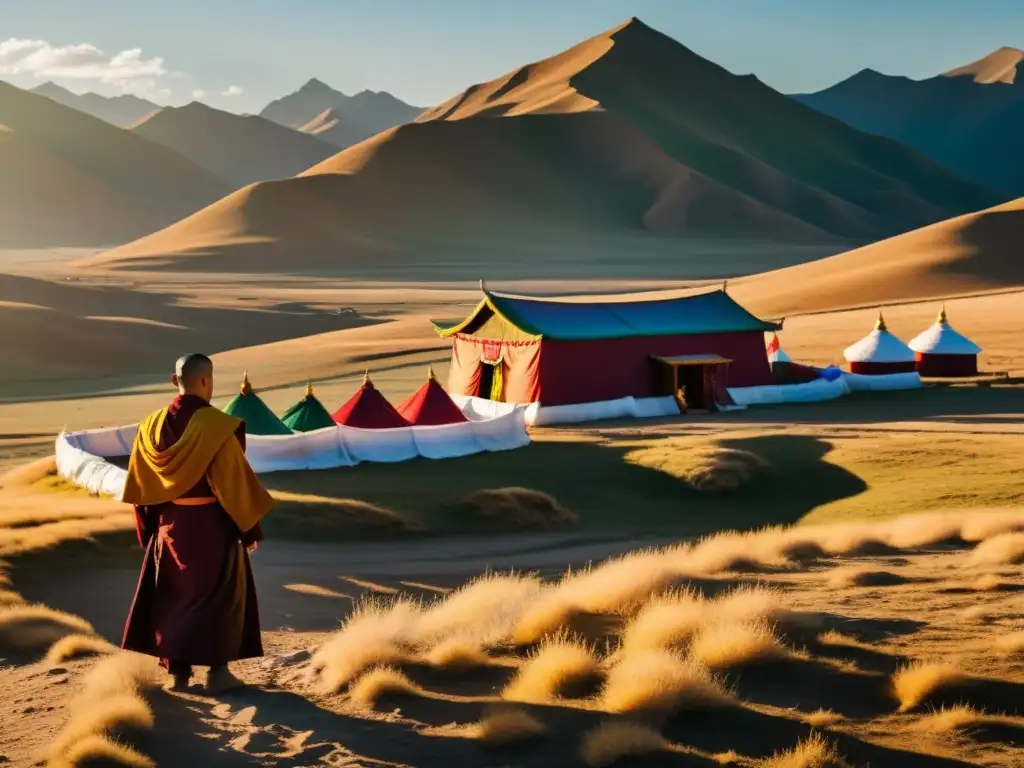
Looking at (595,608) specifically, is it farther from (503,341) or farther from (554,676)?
(503,341)

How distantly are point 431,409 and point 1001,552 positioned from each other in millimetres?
19647

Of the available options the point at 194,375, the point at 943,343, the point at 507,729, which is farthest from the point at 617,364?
the point at 507,729

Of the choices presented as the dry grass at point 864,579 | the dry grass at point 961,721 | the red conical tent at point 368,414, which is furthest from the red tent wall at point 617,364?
the dry grass at point 961,721

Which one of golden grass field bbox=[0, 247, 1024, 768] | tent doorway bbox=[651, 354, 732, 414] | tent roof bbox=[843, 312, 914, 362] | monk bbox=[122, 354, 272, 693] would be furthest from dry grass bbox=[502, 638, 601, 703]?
tent roof bbox=[843, 312, 914, 362]

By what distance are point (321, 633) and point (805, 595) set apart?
13.9 feet

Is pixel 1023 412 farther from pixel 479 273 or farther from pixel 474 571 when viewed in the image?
pixel 479 273

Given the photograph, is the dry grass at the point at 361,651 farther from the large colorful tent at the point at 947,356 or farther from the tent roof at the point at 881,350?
the large colorful tent at the point at 947,356

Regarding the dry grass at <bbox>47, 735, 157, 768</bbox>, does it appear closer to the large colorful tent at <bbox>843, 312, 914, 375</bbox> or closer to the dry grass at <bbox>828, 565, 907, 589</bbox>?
the dry grass at <bbox>828, 565, 907, 589</bbox>

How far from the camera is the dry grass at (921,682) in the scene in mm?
7988

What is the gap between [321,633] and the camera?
1225cm

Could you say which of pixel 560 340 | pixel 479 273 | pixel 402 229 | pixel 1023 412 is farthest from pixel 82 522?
pixel 402 229

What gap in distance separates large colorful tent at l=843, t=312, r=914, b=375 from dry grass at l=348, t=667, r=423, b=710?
3471 centimetres

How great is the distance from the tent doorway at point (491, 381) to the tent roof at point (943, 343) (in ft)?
48.1

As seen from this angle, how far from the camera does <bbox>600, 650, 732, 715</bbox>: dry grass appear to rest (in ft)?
25.8
